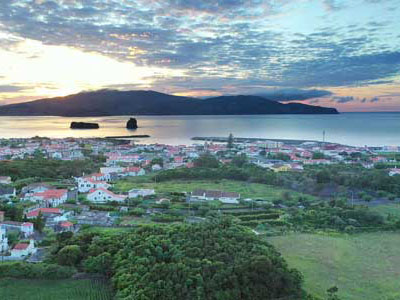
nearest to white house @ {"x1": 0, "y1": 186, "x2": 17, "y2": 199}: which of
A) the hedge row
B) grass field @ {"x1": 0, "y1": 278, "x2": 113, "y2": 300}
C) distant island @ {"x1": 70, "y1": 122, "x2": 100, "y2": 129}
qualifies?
grass field @ {"x1": 0, "y1": 278, "x2": 113, "y2": 300}

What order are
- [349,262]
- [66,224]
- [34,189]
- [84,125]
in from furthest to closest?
[84,125], [34,189], [66,224], [349,262]

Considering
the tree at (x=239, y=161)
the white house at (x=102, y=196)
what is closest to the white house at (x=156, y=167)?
the tree at (x=239, y=161)

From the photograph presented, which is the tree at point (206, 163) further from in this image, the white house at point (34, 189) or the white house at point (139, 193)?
the white house at point (34, 189)

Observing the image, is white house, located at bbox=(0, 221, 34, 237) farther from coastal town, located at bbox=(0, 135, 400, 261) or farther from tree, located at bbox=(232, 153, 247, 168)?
tree, located at bbox=(232, 153, 247, 168)

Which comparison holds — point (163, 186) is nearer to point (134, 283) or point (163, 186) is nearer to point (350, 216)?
point (350, 216)

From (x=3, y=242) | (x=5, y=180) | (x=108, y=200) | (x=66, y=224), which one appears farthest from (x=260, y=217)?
(x=5, y=180)

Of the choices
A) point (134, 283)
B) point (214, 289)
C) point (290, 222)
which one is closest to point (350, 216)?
point (290, 222)

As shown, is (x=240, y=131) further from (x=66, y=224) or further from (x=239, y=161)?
(x=66, y=224)
